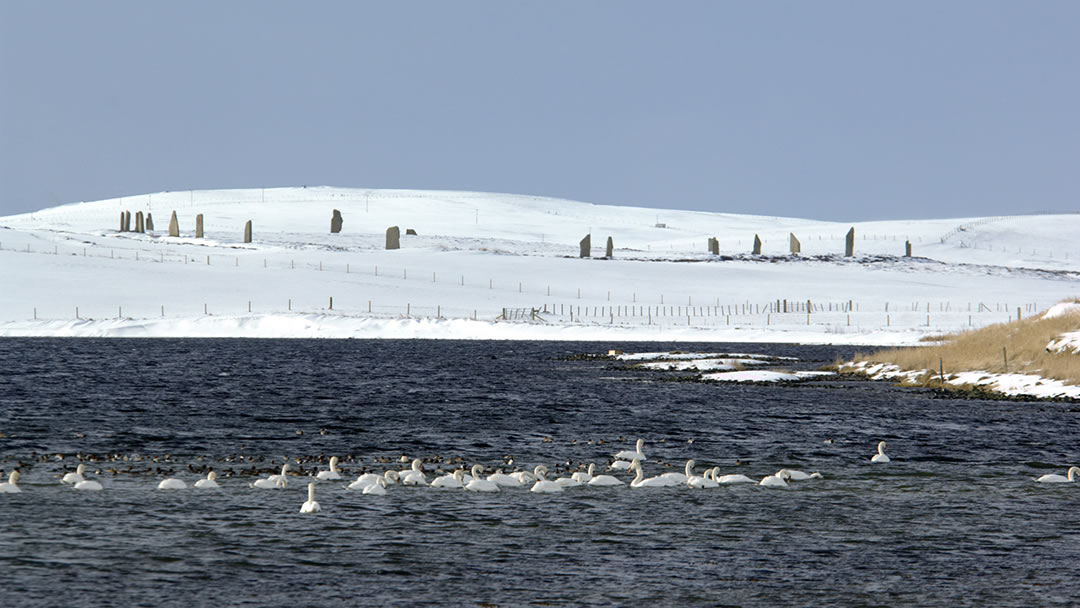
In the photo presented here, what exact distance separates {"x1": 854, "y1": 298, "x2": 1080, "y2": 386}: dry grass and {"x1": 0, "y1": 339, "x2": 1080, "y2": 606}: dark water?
16.5ft

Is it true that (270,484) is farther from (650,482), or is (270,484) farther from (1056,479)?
(1056,479)

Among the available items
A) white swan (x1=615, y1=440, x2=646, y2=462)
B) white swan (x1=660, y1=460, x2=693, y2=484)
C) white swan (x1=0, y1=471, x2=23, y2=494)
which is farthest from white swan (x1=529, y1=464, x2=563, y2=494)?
white swan (x1=0, y1=471, x2=23, y2=494)

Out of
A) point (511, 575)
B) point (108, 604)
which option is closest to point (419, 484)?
point (511, 575)

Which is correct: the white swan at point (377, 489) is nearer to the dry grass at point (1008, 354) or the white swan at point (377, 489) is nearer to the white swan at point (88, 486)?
the white swan at point (88, 486)

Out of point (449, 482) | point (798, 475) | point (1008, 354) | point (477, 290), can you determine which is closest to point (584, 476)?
point (449, 482)

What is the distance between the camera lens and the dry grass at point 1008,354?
43.1 metres

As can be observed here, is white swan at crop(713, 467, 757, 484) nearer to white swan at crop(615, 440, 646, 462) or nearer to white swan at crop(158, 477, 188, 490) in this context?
white swan at crop(615, 440, 646, 462)

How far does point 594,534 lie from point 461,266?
10097 cm

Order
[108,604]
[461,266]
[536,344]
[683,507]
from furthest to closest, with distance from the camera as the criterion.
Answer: [461,266] → [536,344] → [683,507] → [108,604]

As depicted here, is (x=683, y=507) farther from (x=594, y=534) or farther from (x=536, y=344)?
(x=536, y=344)

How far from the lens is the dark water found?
15695 millimetres

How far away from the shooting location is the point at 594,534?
1891 centimetres

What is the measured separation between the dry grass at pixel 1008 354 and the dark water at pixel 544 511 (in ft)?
16.5

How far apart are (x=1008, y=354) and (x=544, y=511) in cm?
3076
